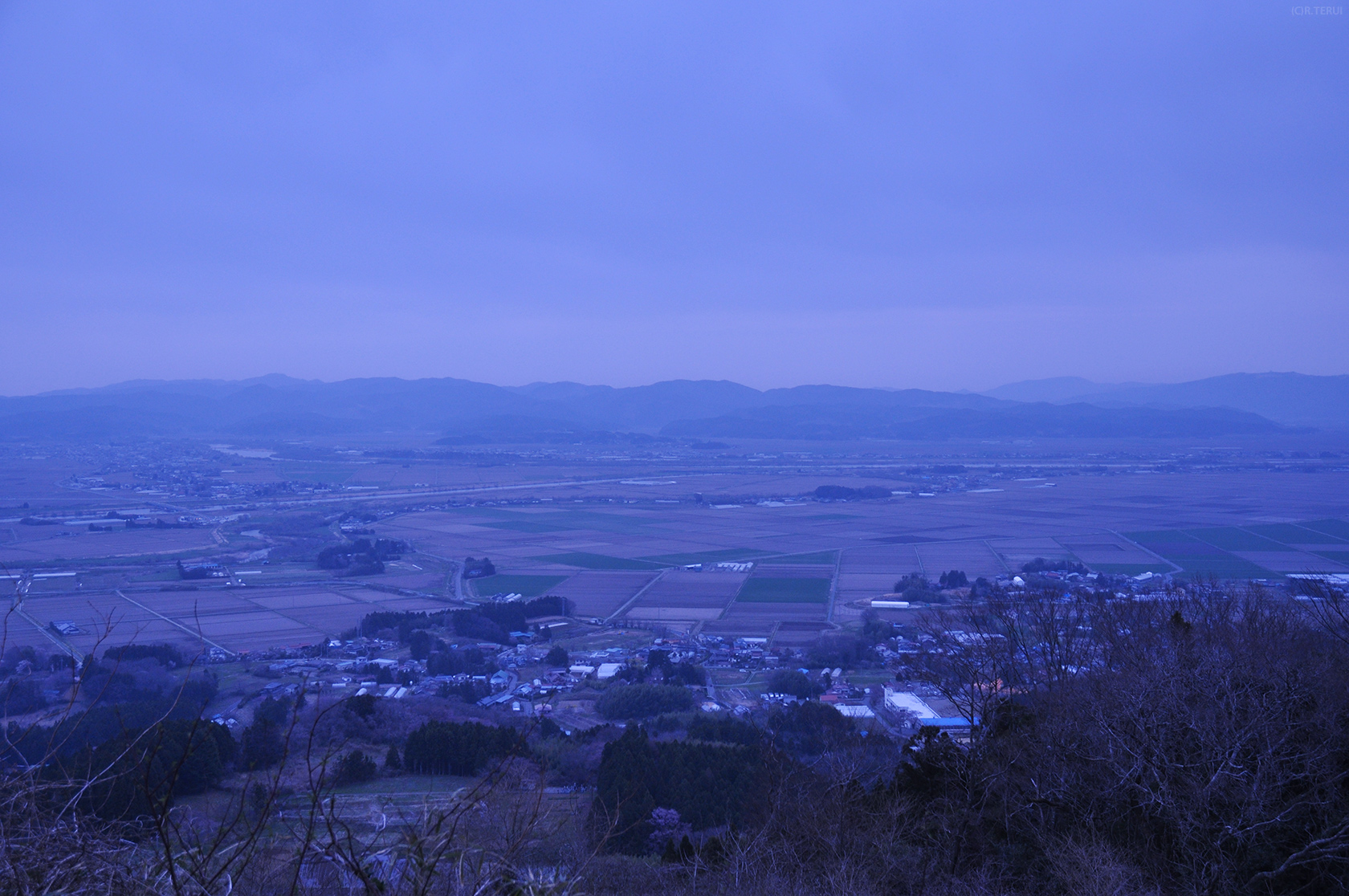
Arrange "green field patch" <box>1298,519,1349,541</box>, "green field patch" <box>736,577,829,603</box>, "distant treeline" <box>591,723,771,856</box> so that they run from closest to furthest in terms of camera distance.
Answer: "distant treeline" <box>591,723,771,856</box> → "green field patch" <box>736,577,829,603</box> → "green field patch" <box>1298,519,1349,541</box>

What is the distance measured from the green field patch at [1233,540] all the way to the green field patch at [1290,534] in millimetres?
332

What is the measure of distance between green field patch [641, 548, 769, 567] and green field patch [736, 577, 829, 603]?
2.73 meters

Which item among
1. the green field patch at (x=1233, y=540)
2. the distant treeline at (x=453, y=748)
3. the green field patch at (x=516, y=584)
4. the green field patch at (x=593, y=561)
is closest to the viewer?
the distant treeline at (x=453, y=748)

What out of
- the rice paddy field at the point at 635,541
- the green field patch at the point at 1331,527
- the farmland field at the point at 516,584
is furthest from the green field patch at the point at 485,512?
the green field patch at the point at 1331,527

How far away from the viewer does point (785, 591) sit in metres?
18.9

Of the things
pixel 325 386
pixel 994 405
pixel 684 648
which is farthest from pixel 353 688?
pixel 325 386

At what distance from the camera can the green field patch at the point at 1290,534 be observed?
21.6m

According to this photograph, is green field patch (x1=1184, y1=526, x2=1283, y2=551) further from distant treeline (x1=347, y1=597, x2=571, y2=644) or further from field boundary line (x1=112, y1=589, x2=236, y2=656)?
field boundary line (x1=112, y1=589, x2=236, y2=656)

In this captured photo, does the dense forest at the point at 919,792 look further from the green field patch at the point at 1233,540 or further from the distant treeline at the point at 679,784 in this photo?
the green field patch at the point at 1233,540

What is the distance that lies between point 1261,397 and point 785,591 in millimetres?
110528

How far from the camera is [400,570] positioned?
21.7 m

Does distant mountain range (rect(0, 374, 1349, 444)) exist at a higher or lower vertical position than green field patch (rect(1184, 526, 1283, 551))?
higher

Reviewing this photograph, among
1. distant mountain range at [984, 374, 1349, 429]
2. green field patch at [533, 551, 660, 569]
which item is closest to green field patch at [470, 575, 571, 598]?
green field patch at [533, 551, 660, 569]

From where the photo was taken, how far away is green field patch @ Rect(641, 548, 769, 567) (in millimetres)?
22564
